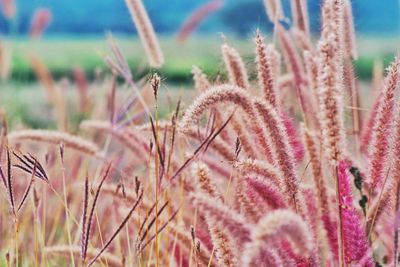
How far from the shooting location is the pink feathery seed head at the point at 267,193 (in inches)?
48.1

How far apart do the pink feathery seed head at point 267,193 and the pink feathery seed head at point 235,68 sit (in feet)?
0.71

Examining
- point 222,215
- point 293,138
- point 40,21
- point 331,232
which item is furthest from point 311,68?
point 40,21

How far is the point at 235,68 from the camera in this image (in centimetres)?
142

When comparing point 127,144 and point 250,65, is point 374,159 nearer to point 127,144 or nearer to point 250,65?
point 250,65

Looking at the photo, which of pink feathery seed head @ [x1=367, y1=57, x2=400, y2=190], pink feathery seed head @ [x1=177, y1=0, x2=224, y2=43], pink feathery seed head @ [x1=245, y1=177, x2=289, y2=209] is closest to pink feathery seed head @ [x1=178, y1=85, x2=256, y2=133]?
pink feathery seed head @ [x1=245, y1=177, x2=289, y2=209]

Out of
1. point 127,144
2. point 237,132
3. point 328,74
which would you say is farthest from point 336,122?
point 127,144

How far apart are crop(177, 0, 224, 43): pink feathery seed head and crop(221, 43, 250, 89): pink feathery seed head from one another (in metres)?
0.98

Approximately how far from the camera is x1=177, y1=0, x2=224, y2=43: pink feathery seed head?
2.43 m

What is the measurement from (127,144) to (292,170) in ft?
1.69

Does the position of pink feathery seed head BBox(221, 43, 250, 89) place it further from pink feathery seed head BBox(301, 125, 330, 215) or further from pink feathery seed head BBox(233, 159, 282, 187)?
pink feathery seed head BBox(233, 159, 282, 187)

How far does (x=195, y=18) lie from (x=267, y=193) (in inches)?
53.0

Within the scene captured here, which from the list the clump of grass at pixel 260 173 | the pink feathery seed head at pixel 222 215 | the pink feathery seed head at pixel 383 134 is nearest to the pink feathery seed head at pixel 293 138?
the clump of grass at pixel 260 173

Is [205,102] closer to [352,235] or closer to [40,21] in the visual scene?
[352,235]

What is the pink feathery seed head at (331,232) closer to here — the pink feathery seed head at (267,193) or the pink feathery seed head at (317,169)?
the pink feathery seed head at (317,169)
